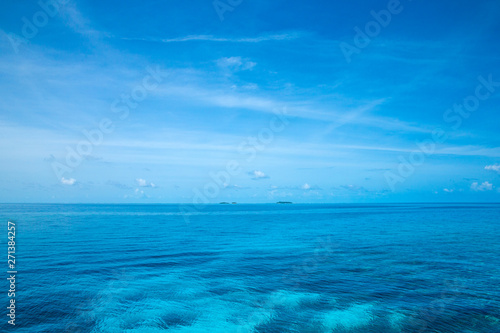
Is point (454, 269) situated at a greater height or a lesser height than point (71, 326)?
greater

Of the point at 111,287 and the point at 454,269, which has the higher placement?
the point at 454,269

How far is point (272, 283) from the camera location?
2828 cm

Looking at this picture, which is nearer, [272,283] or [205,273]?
[272,283]

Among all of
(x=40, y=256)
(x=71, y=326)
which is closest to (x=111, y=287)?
(x=71, y=326)

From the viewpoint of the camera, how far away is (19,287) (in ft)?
84.4

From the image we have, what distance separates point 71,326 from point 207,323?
30.2 ft

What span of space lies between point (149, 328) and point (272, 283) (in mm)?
12920

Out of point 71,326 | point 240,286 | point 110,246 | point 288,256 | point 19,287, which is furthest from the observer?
point 110,246

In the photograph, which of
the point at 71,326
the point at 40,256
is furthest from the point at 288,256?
the point at 40,256

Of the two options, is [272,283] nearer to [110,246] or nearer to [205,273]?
[205,273]

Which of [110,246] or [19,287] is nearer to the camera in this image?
[19,287]

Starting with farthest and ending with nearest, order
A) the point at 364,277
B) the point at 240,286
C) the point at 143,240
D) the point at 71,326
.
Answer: the point at 143,240 → the point at 364,277 → the point at 240,286 → the point at 71,326

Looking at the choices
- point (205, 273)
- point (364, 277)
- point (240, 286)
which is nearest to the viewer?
point (240, 286)

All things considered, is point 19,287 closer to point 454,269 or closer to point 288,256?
point 288,256
